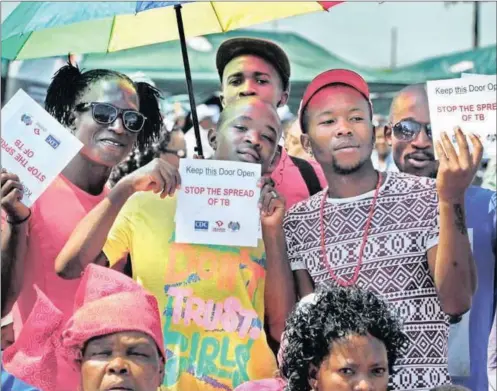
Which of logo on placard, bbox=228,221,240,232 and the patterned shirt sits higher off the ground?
logo on placard, bbox=228,221,240,232

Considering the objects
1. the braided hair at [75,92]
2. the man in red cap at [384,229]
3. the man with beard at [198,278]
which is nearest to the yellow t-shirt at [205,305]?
the man with beard at [198,278]

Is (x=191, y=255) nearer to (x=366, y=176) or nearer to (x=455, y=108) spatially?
(x=366, y=176)

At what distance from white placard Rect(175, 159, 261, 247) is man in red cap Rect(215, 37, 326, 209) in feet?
1.10

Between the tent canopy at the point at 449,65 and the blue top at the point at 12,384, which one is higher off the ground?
the tent canopy at the point at 449,65

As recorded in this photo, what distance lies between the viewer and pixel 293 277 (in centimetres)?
430

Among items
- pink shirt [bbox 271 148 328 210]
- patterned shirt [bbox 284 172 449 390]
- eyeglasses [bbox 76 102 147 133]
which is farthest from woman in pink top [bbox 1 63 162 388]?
patterned shirt [bbox 284 172 449 390]

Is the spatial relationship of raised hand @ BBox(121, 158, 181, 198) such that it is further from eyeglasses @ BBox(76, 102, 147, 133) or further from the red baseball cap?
the red baseball cap

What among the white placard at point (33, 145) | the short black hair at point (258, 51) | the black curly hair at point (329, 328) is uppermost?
the short black hair at point (258, 51)

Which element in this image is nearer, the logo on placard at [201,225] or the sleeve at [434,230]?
the sleeve at [434,230]

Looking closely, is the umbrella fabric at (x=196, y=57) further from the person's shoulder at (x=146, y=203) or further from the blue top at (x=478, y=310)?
the person's shoulder at (x=146, y=203)

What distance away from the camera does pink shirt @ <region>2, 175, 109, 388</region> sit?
445 centimetres

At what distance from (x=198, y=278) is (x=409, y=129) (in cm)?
118

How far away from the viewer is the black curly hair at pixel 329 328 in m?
3.71

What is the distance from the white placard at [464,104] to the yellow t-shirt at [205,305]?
33.8 inches
